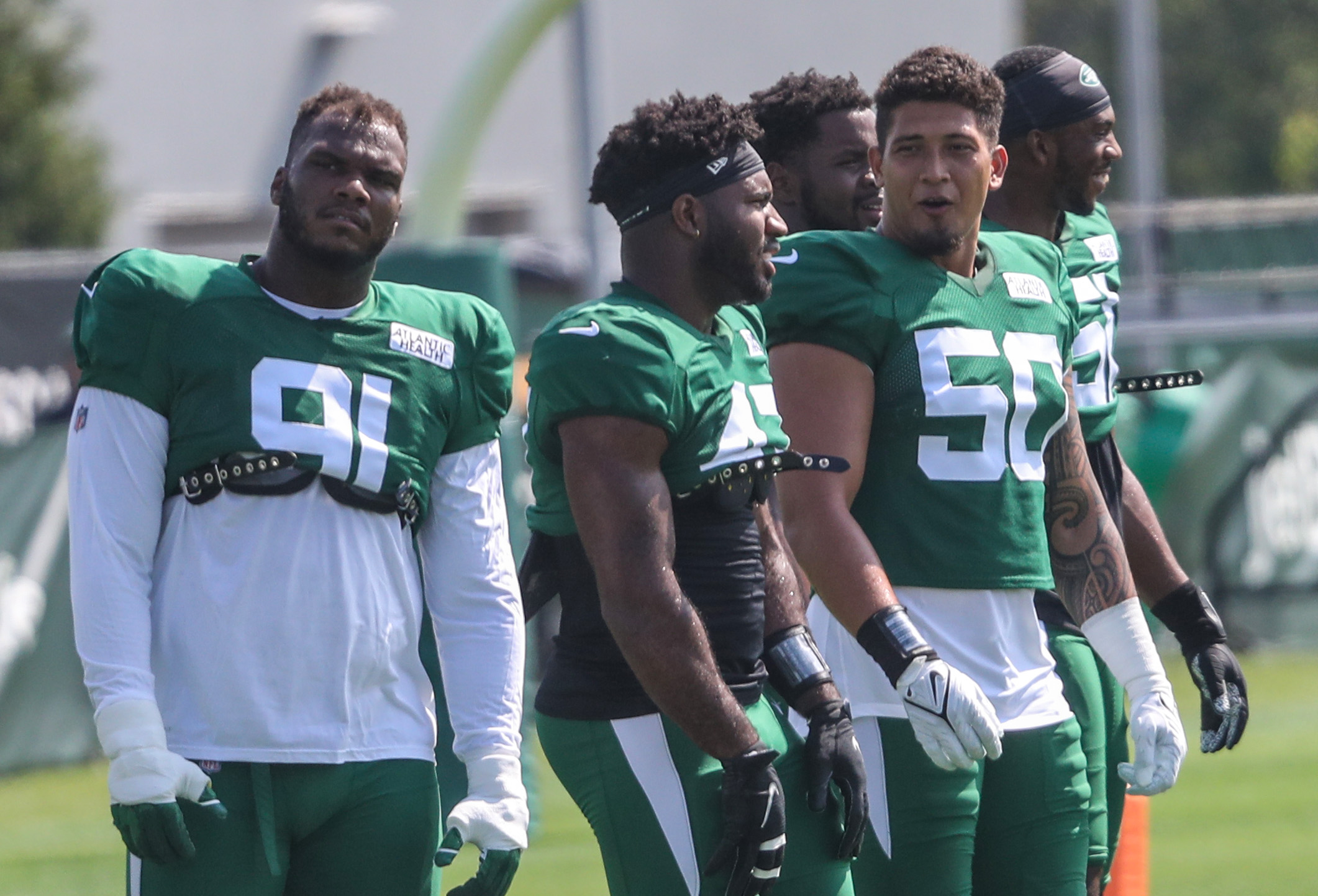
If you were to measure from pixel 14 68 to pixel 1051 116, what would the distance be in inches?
727

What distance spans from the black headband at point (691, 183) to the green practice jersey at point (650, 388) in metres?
0.15

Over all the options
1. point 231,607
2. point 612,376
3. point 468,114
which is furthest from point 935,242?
point 468,114

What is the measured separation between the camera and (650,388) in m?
3.45

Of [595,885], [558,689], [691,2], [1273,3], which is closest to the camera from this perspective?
[558,689]

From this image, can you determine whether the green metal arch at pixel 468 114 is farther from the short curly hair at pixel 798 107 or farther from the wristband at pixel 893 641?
the wristband at pixel 893 641

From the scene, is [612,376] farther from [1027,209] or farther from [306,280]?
[1027,209]

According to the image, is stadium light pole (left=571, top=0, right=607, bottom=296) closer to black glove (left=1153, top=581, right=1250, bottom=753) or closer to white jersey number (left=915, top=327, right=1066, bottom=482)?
black glove (left=1153, top=581, right=1250, bottom=753)

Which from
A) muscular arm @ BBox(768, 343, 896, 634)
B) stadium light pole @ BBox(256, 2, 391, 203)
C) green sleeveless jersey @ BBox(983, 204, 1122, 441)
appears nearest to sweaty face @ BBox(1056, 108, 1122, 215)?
green sleeveless jersey @ BBox(983, 204, 1122, 441)

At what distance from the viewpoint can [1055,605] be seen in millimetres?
4762

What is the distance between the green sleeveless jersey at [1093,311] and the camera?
4.88 m

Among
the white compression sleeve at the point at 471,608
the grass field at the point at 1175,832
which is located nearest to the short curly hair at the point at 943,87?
the white compression sleeve at the point at 471,608

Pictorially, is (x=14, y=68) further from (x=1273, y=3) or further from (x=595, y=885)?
(x=1273, y=3)

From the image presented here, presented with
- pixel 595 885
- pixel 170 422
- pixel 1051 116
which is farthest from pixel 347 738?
pixel 595 885

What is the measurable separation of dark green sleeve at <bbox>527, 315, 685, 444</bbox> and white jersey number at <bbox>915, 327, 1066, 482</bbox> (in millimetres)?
683
